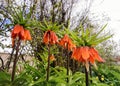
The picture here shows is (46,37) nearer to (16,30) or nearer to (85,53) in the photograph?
(16,30)

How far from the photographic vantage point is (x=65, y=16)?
415 inches

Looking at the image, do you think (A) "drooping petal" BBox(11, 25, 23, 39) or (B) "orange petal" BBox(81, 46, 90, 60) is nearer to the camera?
A: (B) "orange petal" BBox(81, 46, 90, 60)

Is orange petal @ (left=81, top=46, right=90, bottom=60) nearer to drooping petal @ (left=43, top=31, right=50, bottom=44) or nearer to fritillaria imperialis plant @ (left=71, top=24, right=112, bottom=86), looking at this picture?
fritillaria imperialis plant @ (left=71, top=24, right=112, bottom=86)

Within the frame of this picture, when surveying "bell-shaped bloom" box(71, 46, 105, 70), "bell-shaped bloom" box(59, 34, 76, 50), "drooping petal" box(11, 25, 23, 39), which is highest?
"drooping petal" box(11, 25, 23, 39)

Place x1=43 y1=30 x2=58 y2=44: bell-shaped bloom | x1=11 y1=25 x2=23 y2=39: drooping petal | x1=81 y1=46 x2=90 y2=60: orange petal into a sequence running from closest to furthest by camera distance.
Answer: x1=81 y1=46 x2=90 y2=60: orange petal < x1=11 y1=25 x2=23 y2=39: drooping petal < x1=43 y1=30 x2=58 y2=44: bell-shaped bloom

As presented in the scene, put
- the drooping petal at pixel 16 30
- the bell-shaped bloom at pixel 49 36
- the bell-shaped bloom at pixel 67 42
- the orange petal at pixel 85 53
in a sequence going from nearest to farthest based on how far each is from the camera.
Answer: the orange petal at pixel 85 53 < the drooping petal at pixel 16 30 < the bell-shaped bloom at pixel 49 36 < the bell-shaped bloom at pixel 67 42

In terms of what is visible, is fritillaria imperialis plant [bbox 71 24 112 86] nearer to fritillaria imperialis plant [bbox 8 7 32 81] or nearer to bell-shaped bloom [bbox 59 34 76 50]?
fritillaria imperialis plant [bbox 8 7 32 81]

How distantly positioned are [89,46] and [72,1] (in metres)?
9.37

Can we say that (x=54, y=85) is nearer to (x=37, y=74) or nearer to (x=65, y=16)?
(x=37, y=74)

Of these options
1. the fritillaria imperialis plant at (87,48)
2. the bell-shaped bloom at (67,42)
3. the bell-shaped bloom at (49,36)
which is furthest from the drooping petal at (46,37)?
the fritillaria imperialis plant at (87,48)

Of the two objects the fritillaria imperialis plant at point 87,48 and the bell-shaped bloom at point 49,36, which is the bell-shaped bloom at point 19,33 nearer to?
the bell-shaped bloom at point 49,36

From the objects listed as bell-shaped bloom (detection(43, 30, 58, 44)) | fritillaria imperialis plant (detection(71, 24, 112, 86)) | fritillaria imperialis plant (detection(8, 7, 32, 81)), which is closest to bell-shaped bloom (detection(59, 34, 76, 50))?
bell-shaped bloom (detection(43, 30, 58, 44))

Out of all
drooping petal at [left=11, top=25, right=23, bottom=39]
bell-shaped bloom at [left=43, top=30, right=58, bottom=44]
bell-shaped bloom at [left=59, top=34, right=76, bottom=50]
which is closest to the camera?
drooping petal at [left=11, top=25, right=23, bottom=39]

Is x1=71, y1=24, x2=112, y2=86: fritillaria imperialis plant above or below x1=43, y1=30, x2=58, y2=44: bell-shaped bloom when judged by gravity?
below
